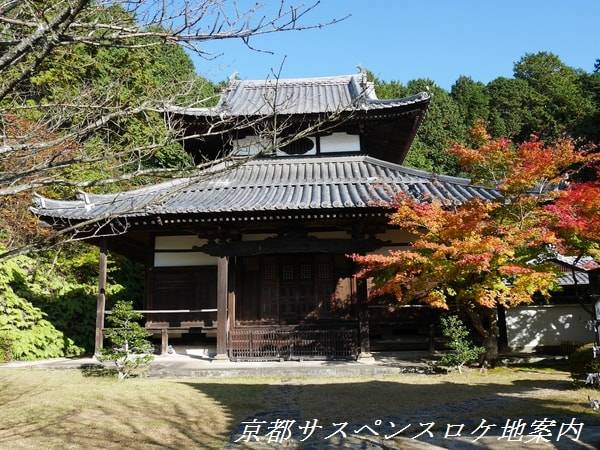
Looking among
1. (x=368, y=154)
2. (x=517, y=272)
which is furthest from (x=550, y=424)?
(x=368, y=154)

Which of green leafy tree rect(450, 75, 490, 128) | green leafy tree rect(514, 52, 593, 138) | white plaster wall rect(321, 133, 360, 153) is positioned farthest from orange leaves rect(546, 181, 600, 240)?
green leafy tree rect(450, 75, 490, 128)

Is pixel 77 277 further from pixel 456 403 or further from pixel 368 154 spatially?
pixel 456 403

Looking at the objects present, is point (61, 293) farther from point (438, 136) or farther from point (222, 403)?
point (438, 136)

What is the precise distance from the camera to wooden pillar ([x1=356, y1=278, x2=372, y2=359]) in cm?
1120

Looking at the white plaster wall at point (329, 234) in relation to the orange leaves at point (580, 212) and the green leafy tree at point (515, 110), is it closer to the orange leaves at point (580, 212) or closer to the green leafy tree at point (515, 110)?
the orange leaves at point (580, 212)

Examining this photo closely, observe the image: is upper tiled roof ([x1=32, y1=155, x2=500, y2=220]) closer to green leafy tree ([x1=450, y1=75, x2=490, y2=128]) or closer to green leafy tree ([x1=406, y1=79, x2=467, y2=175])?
green leafy tree ([x1=406, y1=79, x2=467, y2=175])

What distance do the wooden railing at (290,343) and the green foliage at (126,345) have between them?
7.59 feet

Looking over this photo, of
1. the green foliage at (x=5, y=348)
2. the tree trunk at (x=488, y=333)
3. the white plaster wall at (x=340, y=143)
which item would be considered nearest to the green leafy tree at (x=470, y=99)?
the white plaster wall at (x=340, y=143)

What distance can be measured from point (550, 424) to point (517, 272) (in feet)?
12.8

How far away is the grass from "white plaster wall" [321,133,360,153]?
7662mm

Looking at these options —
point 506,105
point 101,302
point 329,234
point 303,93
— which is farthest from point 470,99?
point 101,302

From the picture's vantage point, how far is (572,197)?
8.80m

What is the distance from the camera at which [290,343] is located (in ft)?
38.4

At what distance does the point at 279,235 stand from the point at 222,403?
5701mm
